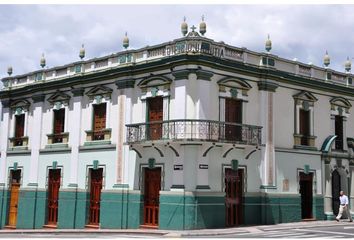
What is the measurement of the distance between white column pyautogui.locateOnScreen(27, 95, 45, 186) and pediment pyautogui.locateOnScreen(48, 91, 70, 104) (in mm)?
858

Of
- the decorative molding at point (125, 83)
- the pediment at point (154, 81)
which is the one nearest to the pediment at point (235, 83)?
the pediment at point (154, 81)

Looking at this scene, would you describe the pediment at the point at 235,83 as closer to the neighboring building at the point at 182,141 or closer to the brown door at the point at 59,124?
the neighboring building at the point at 182,141

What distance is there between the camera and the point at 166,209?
72.6 feet

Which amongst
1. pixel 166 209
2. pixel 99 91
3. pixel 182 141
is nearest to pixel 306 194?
pixel 166 209

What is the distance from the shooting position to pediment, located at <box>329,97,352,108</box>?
28.0m

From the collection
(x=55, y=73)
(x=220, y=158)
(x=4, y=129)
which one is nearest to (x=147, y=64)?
(x=220, y=158)

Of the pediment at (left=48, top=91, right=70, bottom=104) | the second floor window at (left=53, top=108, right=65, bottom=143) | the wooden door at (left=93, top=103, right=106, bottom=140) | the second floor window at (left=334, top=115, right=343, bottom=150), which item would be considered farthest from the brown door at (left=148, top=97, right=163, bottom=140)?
the second floor window at (left=334, top=115, right=343, bottom=150)

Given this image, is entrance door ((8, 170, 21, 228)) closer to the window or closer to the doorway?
the window

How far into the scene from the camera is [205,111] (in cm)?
2244

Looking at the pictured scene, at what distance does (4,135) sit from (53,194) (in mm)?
5843

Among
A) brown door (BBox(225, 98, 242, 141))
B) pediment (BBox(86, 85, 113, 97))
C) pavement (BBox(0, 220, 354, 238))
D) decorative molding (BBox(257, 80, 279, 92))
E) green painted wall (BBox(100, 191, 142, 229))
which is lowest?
pavement (BBox(0, 220, 354, 238))

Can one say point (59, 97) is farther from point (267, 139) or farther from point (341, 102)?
point (341, 102)

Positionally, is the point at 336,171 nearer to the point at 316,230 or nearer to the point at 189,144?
the point at 316,230

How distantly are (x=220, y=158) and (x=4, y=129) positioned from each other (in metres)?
14.5
